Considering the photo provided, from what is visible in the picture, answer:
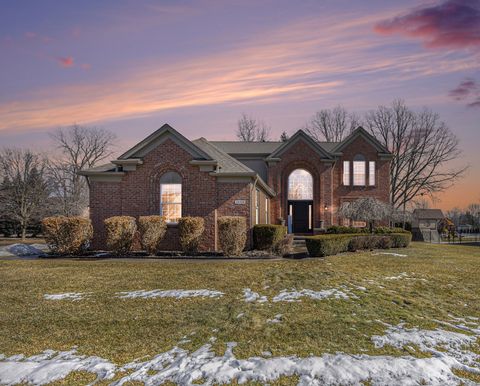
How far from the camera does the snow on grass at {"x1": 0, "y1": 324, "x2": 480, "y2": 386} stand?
5293mm

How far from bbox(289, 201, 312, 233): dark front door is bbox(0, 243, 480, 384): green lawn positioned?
736 inches

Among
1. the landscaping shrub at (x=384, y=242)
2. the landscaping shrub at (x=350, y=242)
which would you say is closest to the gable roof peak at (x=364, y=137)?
the landscaping shrub at (x=350, y=242)

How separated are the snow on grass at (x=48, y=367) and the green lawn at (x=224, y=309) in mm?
208

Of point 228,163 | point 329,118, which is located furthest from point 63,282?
point 329,118

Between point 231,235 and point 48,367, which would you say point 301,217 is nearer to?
point 231,235

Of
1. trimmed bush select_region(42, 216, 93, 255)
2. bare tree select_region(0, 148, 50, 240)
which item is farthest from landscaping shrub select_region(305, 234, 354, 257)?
bare tree select_region(0, 148, 50, 240)

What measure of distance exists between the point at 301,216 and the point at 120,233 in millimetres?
18653

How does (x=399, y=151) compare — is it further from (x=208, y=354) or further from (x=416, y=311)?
(x=208, y=354)

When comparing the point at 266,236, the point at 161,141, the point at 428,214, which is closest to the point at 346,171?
the point at 266,236

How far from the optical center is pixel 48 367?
574 cm

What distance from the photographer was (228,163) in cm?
2153

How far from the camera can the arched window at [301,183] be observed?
3316 cm

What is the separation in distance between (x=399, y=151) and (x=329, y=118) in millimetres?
11629

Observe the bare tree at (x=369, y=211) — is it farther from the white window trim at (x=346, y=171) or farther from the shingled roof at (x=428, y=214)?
the shingled roof at (x=428, y=214)
